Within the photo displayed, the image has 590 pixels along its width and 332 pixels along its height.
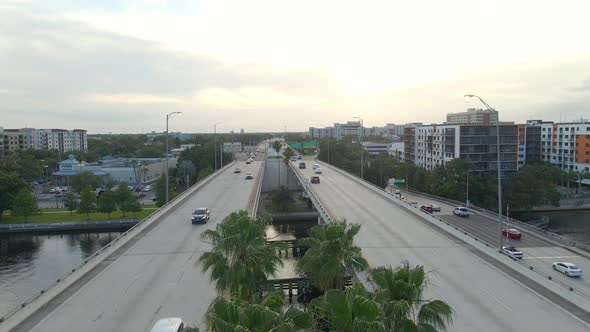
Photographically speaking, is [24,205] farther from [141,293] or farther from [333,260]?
[333,260]

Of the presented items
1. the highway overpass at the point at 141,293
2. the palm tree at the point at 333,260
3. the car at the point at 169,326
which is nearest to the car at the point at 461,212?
the highway overpass at the point at 141,293

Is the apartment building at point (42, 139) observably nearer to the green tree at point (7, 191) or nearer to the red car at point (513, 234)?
the green tree at point (7, 191)

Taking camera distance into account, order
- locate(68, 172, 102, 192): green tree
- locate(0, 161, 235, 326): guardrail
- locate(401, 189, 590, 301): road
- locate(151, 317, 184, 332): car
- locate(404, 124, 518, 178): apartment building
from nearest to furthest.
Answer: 1. locate(151, 317, 184, 332): car
2. locate(0, 161, 235, 326): guardrail
3. locate(401, 189, 590, 301): road
4. locate(404, 124, 518, 178): apartment building
5. locate(68, 172, 102, 192): green tree

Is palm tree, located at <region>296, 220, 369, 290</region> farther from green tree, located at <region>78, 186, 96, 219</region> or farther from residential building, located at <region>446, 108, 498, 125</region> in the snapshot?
residential building, located at <region>446, 108, 498, 125</region>

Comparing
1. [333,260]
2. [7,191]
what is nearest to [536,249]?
[333,260]

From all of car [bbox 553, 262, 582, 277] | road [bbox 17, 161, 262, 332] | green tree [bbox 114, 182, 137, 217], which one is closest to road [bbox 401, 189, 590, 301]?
car [bbox 553, 262, 582, 277]

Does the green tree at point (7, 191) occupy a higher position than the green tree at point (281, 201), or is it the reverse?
the green tree at point (7, 191)

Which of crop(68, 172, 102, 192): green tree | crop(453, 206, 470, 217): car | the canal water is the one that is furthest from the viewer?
crop(68, 172, 102, 192): green tree
